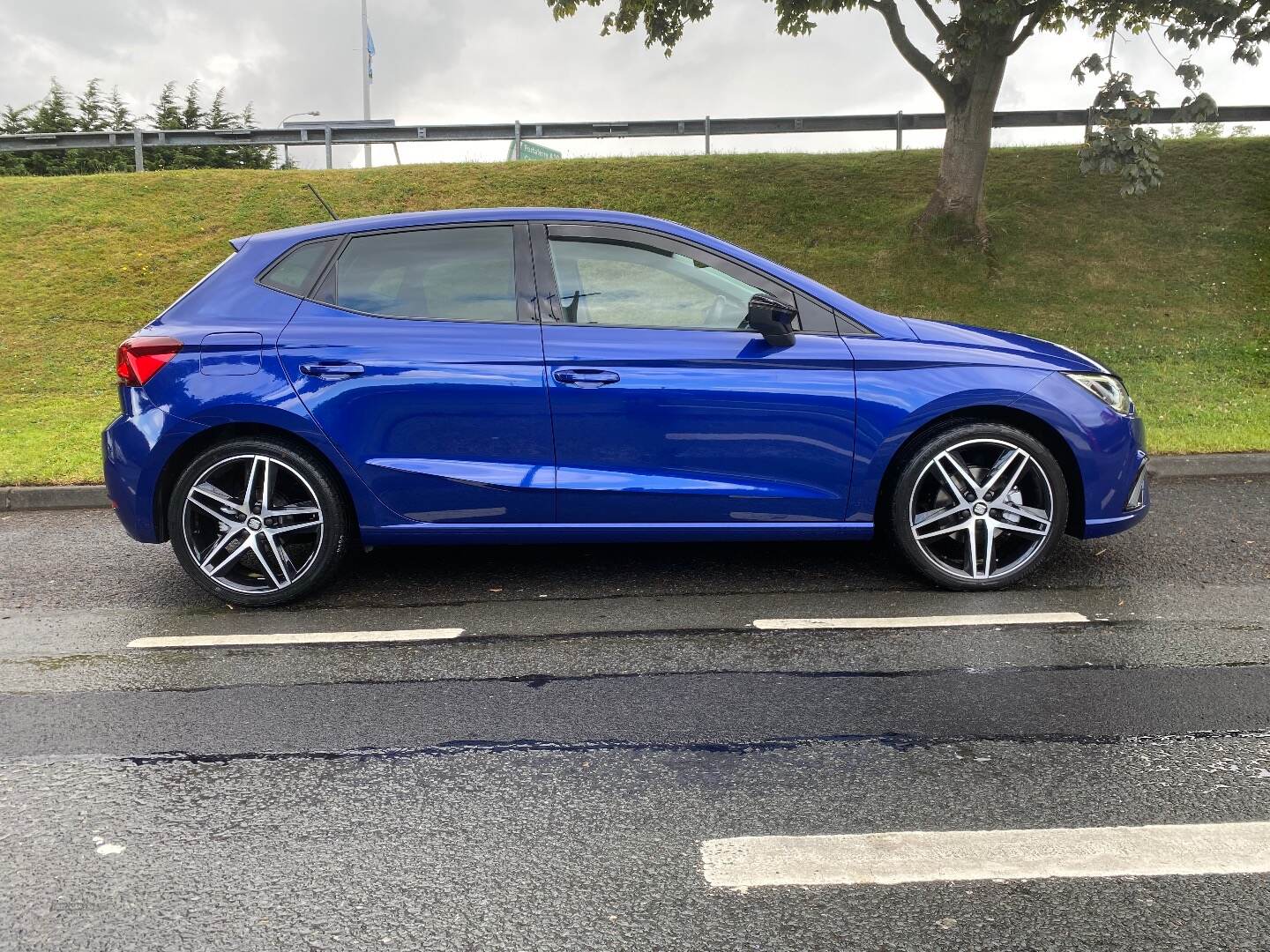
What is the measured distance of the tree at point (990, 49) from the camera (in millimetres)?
11797

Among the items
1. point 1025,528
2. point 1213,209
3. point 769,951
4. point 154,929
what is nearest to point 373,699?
point 154,929

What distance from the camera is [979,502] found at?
467 cm

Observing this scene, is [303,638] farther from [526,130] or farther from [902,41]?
[526,130]

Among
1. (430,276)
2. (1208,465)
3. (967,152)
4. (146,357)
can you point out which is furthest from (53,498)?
(967,152)

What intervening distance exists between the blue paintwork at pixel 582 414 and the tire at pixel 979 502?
12 centimetres

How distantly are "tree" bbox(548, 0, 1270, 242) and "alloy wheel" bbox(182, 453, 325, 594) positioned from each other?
33.8 ft

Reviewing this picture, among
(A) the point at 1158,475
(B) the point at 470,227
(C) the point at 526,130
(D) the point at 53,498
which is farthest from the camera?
(C) the point at 526,130

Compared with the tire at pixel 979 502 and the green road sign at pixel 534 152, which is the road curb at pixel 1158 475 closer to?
the tire at pixel 979 502

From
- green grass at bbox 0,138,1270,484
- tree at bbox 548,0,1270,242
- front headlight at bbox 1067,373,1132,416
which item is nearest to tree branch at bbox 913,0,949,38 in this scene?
tree at bbox 548,0,1270,242

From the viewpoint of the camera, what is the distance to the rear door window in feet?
15.3

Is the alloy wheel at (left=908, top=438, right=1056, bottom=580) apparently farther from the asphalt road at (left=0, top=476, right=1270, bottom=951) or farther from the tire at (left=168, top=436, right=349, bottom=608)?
the tire at (left=168, top=436, right=349, bottom=608)

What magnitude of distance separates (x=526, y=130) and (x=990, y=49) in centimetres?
743

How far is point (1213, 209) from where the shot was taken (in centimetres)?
1472

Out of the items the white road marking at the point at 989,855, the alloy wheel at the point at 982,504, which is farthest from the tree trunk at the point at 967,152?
the white road marking at the point at 989,855
